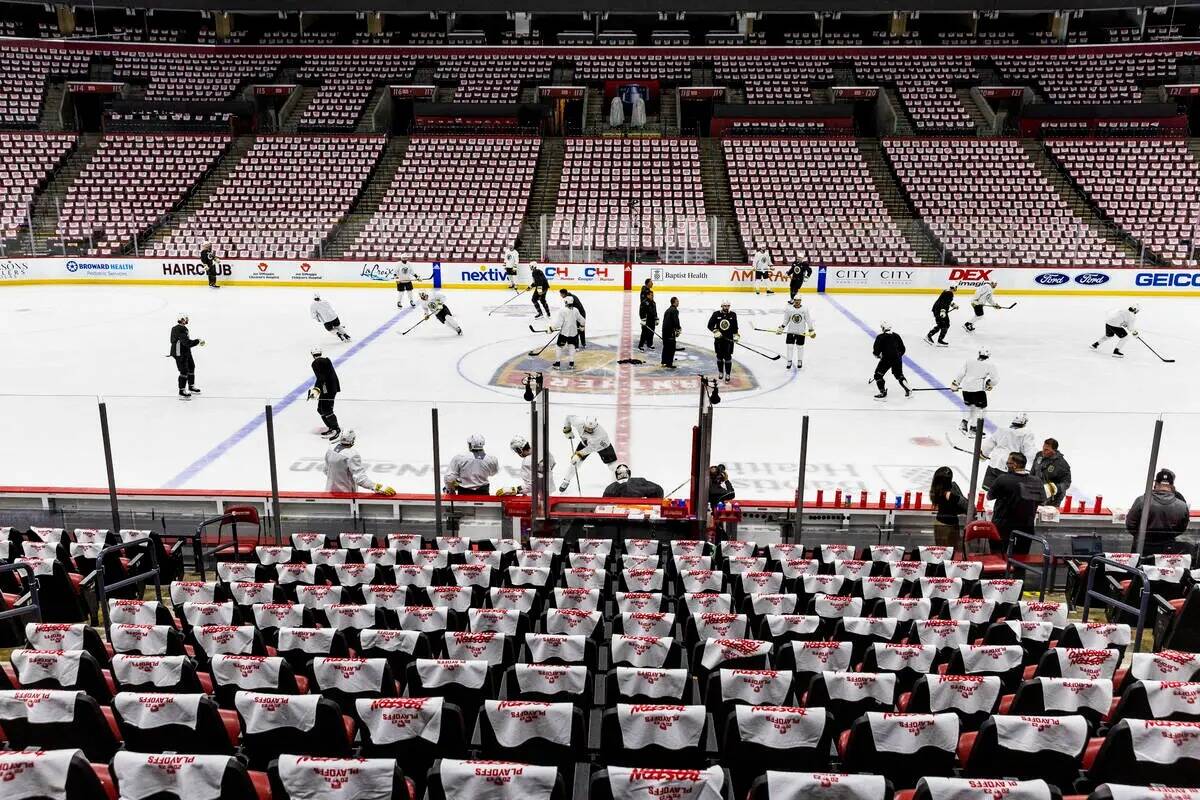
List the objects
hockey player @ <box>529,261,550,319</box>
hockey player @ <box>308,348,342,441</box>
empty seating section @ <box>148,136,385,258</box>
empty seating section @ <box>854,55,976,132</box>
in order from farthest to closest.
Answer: empty seating section @ <box>854,55,976,132</box> → empty seating section @ <box>148,136,385,258</box> → hockey player @ <box>529,261,550,319</box> → hockey player @ <box>308,348,342,441</box>

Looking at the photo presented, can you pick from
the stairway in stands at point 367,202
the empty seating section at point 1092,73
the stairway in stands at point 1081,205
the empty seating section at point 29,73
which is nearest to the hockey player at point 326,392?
the stairway in stands at point 367,202

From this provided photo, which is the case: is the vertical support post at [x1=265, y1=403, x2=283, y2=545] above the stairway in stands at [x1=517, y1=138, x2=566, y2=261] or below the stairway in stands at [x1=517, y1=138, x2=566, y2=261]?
below

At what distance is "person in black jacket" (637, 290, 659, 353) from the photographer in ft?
52.2

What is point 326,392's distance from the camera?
11.3 m

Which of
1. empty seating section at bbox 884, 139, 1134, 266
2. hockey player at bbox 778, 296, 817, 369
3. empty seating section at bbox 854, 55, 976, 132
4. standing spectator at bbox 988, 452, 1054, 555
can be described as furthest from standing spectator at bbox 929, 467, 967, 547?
empty seating section at bbox 854, 55, 976, 132

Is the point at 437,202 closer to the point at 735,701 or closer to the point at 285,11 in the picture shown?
the point at 285,11

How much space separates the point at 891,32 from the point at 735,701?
4189cm

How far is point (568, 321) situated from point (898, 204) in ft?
62.3

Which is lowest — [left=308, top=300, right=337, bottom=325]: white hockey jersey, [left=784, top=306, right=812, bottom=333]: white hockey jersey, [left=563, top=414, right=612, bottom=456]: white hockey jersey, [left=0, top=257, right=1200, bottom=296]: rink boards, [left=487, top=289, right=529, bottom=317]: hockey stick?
[left=487, top=289, right=529, bottom=317]: hockey stick

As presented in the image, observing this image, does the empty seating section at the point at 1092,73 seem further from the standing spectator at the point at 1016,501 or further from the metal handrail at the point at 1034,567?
the metal handrail at the point at 1034,567

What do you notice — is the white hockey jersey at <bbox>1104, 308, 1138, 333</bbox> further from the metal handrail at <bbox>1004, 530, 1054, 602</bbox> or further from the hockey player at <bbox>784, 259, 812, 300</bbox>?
the metal handrail at <bbox>1004, 530, 1054, 602</bbox>

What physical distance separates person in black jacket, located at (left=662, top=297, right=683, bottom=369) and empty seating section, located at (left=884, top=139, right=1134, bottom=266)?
13803 mm

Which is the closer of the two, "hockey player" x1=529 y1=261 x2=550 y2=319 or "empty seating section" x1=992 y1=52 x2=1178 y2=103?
"hockey player" x1=529 y1=261 x2=550 y2=319

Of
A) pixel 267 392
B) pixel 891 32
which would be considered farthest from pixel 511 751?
pixel 891 32
